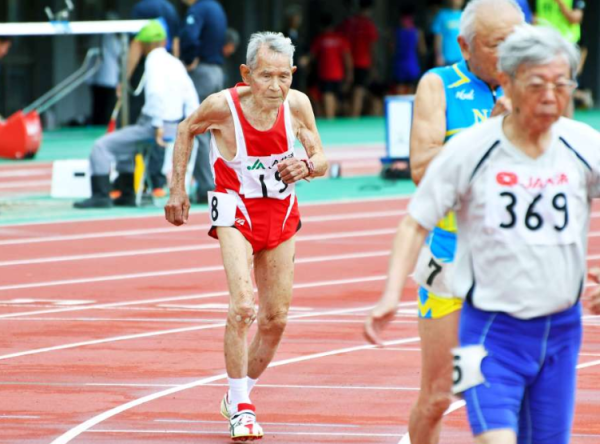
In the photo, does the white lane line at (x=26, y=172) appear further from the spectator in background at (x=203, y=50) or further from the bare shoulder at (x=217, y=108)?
the bare shoulder at (x=217, y=108)

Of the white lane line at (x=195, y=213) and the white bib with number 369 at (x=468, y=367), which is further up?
the white bib with number 369 at (x=468, y=367)

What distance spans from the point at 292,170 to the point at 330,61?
22.1 meters

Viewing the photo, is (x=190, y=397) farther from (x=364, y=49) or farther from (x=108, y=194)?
(x=364, y=49)

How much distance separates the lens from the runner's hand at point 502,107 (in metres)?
4.84

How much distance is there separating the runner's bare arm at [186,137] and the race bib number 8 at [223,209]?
16 cm

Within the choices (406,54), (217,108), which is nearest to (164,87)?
(217,108)

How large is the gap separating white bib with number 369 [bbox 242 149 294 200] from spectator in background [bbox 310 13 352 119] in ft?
72.0

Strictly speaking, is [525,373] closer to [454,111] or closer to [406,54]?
[454,111]

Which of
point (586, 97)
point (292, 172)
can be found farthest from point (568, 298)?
point (586, 97)

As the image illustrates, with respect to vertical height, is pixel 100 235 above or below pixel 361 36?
below

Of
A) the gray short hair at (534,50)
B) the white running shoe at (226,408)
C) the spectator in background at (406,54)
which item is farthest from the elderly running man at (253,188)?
the spectator in background at (406,54)

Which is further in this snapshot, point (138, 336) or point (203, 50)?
point (203, 50)

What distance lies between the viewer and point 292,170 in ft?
22.5

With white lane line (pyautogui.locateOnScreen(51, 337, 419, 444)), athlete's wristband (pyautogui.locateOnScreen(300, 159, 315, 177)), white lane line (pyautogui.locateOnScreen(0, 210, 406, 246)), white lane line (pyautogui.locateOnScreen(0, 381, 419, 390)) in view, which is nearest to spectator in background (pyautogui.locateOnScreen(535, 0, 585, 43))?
white lane line (pyautogui.locateOnScreen(0, 210, 406, 246))
